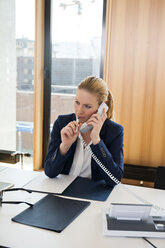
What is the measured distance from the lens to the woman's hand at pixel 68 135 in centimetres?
172

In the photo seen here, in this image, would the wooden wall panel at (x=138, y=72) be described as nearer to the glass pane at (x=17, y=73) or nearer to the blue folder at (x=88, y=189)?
the glass pane at (x=17, y=73)

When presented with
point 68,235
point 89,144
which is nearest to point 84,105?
point 89,144

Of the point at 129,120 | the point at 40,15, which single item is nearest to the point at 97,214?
the point at 129,120

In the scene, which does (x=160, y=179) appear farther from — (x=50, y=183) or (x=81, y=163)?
(x=50, y=183)

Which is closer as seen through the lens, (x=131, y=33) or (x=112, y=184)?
(x=112, y=184)

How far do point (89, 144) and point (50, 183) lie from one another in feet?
1.23

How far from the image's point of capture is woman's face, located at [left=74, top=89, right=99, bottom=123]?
1.81 metres

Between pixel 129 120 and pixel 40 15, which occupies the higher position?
pixel 40 15

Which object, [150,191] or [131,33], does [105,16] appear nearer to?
[131,33]

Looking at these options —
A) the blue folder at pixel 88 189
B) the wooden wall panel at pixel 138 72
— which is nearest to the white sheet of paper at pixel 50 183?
the blue folder at pixel 88 189

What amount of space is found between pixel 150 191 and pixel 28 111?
2.58 metres

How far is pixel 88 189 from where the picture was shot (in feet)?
5.17

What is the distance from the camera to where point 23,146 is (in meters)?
4.00

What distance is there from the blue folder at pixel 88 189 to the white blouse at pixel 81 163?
0.14 m
